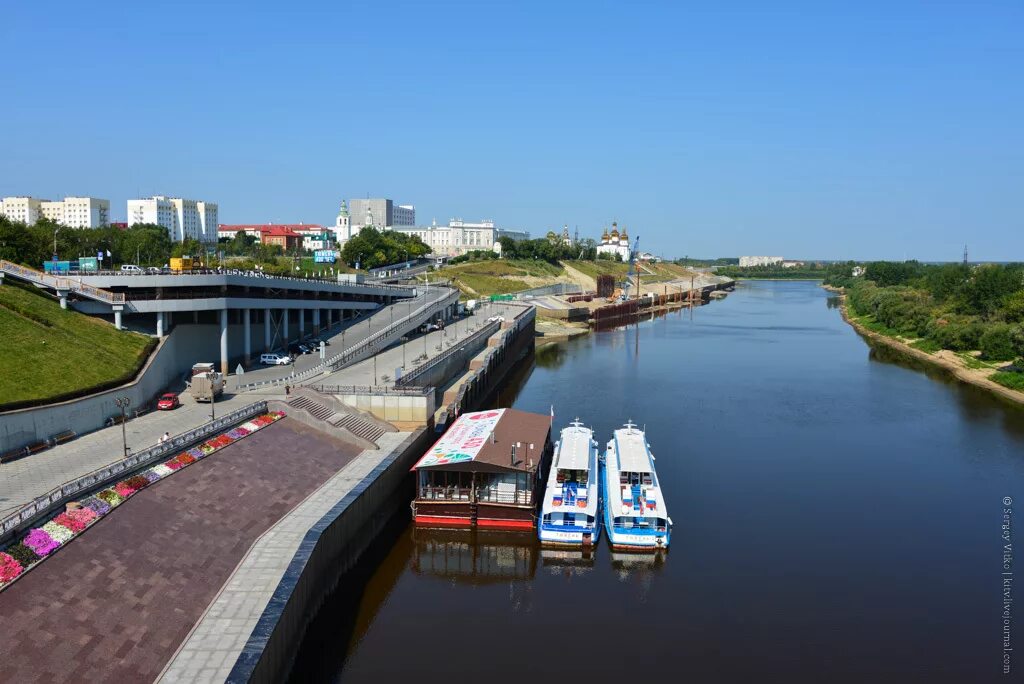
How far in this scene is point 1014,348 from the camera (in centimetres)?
7188

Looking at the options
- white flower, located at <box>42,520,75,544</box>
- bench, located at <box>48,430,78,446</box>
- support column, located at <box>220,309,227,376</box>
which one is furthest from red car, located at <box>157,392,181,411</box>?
white flower, located at <box>42,520,75,544</box>

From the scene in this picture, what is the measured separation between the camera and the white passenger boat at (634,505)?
31.7m

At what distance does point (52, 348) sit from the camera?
37.2m

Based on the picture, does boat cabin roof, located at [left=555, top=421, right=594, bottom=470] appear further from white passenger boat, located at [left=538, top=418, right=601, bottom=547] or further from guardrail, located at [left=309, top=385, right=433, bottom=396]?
guardrail, located at [left=309, top=385, right=433, bottom=396]

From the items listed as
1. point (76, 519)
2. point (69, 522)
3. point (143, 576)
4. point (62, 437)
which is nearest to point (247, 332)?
point (62, 437)

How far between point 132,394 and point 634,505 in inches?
942

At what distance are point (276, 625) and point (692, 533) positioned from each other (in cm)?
1931

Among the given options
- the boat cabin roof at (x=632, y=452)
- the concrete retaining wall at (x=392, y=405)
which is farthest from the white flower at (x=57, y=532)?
the boat cabin roof at (x=632, y=452)

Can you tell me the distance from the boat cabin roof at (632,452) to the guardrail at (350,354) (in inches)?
755

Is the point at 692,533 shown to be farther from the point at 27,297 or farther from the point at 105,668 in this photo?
the point at 27,297

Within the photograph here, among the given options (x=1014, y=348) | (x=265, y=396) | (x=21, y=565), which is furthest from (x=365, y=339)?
(x=1014, y=348)

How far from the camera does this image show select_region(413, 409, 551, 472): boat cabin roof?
3372 centimetres

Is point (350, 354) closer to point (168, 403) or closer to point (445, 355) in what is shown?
point (445, 355)

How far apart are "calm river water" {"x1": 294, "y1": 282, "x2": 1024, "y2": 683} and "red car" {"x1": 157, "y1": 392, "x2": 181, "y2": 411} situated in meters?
14.0
